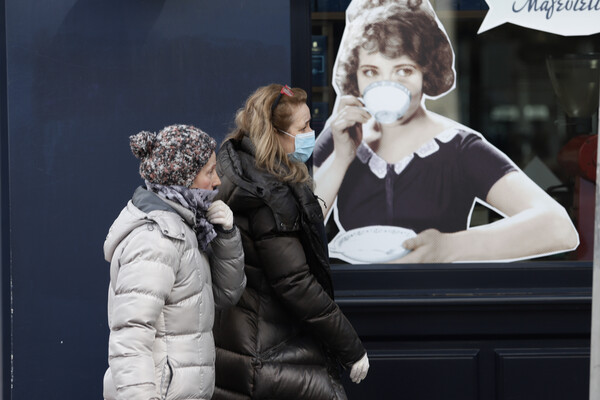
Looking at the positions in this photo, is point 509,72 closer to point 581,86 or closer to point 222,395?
point 581,86

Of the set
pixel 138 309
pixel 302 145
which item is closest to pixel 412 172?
pixel 302 145

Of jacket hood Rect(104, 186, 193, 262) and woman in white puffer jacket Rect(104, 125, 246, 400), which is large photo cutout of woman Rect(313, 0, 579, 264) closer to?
woman in white puffer jacket Rect(104, 125, 246, 400)

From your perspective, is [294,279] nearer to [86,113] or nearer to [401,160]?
[401,160]

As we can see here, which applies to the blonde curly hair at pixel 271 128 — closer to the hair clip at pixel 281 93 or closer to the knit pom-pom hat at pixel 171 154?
the hair clip at pixel 281 93

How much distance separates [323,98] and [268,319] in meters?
1.75

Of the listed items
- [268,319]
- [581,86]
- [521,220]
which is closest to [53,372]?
[268,319]

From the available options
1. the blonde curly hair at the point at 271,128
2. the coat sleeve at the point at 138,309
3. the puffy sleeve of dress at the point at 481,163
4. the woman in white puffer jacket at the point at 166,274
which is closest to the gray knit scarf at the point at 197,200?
the woman in white puffer jacket at the point at 166,274

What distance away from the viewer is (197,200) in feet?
9.80

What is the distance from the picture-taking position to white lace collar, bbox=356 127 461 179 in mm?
4738

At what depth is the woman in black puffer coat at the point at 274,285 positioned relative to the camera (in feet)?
10.7

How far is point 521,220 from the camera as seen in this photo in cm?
477

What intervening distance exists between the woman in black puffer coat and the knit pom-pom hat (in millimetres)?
344

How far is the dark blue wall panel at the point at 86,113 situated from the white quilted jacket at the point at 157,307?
168 cm

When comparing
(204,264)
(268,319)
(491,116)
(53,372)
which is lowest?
(53,372)
